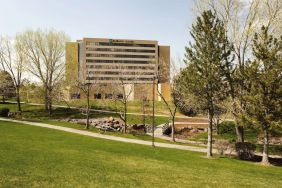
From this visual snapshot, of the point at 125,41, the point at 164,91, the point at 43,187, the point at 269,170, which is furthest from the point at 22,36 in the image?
the point at 125,41

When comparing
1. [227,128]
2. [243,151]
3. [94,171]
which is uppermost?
[94,171]

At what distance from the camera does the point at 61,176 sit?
46.5 feet

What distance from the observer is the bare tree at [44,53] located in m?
56.7

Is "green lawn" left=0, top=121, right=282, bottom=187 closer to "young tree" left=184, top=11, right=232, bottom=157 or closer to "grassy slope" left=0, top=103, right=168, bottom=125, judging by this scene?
"young tree" left=184, top=11, right=232, bottom=157

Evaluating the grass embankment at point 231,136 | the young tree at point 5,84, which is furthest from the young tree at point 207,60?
the young tree at point 5,84

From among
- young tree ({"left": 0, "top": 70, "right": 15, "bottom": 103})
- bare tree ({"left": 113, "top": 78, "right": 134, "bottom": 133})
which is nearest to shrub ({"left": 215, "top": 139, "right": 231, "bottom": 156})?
bare tree ({"left": 113, "top": 78, "right": 134, "bottom": 133})

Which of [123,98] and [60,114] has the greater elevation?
[123,98]

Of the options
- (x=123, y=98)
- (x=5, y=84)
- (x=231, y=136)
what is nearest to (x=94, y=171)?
(x=231, y=136)

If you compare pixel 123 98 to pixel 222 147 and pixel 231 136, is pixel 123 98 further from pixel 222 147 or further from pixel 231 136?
pixel 222 147

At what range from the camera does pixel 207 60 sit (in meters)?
27.0

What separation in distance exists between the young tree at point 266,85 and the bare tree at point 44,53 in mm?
37212

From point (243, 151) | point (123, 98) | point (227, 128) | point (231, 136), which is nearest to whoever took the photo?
point (243, 151)

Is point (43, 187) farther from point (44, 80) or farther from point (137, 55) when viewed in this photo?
point (137, 55)

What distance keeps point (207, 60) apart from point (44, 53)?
119 feet
